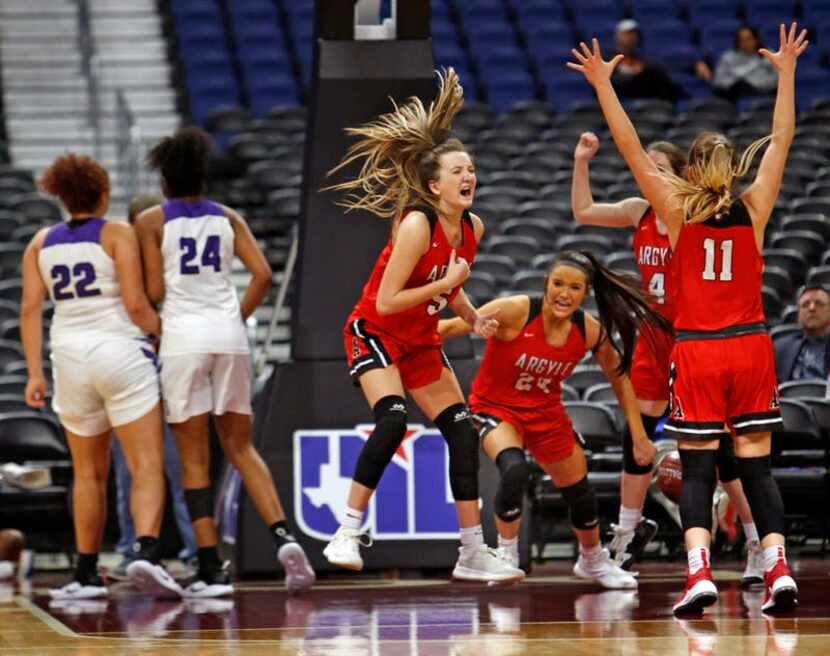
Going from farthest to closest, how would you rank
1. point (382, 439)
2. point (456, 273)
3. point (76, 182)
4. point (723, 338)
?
point (76, 182) < point (382, 439) < point (456, 273) < point (723, 338)

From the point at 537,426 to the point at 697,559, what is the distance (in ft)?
4.83

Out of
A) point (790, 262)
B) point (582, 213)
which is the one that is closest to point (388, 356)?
point (582, 213)

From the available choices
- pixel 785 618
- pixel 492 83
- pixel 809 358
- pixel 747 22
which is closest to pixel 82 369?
pixel 785 618

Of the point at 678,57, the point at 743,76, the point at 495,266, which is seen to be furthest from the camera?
the point at 678,57

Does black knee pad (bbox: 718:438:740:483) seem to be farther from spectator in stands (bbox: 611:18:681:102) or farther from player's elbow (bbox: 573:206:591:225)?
spectator in stands (bbox: 611:18:681:102)

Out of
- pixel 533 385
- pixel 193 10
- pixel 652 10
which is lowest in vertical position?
pixel 533 385

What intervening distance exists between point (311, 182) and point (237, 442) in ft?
4.88

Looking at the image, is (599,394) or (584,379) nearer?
(599,394)

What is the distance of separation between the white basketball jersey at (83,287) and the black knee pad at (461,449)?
1.69 m

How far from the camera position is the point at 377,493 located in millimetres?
8148

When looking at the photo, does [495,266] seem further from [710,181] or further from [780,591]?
[780,591]

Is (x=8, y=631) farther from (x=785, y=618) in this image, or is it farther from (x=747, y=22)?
(x=747, y=22)

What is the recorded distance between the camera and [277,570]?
322 inches

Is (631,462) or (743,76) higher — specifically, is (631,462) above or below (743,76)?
below
